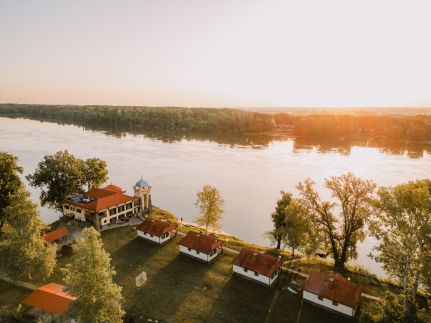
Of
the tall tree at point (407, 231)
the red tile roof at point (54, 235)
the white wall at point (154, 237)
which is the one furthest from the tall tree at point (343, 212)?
the red tile roof at point (54, 235)

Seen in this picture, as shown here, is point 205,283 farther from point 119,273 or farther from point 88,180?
point 88,180

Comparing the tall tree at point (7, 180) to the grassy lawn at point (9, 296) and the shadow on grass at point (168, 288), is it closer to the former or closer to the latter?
the grassy lawn at point (9, 296)

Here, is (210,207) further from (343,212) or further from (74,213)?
(74,213)

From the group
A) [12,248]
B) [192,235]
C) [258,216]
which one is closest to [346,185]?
[192,235]

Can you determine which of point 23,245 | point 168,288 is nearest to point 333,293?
point 168,288

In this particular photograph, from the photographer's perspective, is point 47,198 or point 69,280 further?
point 47,198

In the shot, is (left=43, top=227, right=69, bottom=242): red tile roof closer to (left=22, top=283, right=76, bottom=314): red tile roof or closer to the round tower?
(left=22, top=283, right=76, bottom=314): red tile roof

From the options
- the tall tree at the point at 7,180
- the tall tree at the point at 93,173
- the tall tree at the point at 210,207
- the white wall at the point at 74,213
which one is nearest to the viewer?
the tall tree at the point at 7,180
